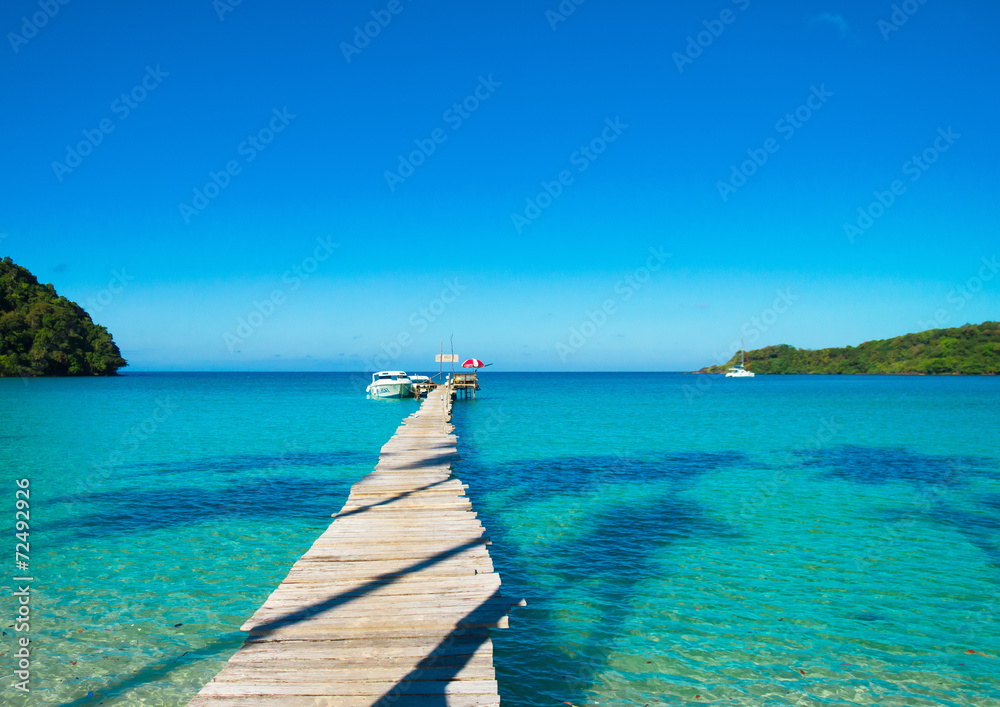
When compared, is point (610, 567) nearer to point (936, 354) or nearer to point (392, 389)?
point (392, 389)

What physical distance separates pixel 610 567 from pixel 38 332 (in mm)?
117885

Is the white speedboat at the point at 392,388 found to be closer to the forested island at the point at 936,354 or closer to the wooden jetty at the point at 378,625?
the wooden jetty at the point at 378,625

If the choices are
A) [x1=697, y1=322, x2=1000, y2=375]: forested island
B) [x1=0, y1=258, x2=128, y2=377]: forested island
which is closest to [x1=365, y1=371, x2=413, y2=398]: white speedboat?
[x1=0, y1=258, x2=128, y2=377]: forested island

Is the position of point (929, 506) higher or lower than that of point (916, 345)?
lower

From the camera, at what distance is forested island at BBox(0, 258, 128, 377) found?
94312 millimetres

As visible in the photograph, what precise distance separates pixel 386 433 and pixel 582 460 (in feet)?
44.7

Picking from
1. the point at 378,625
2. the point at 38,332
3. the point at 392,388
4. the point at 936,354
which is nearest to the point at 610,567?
the point at 378,625

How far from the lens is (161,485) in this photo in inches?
688

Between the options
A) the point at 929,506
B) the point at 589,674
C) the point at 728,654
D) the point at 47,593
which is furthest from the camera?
the point at 929,506

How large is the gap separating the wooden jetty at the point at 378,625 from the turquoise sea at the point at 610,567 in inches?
43.0

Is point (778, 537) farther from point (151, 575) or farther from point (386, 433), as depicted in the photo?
point (386, 433)

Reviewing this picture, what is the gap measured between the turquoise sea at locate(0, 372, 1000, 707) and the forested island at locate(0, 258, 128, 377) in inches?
3634

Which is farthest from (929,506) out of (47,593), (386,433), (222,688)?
(386,433)

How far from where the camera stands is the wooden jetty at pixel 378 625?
4.79 metres
